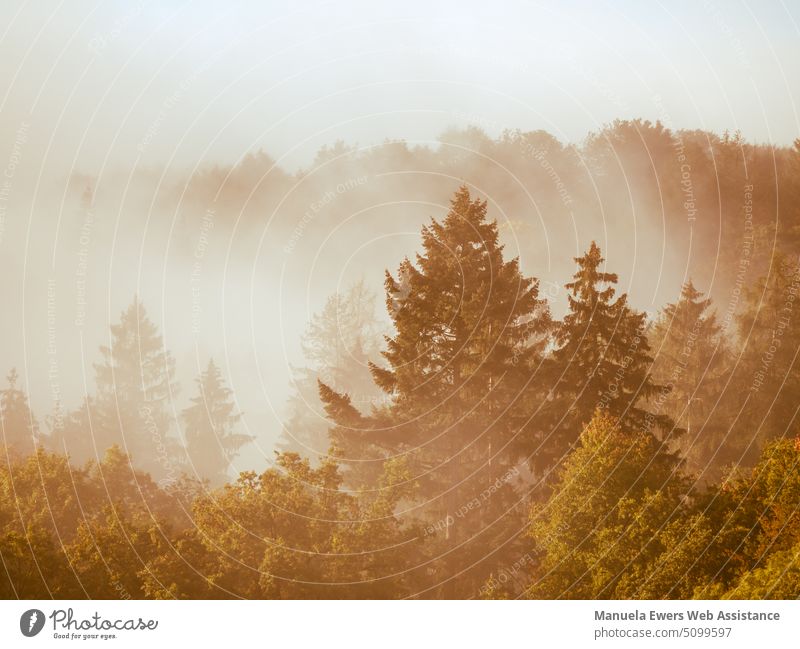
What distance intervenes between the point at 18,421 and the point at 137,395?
56.5ft

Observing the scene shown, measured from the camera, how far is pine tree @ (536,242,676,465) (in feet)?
193

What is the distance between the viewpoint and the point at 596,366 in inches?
2319

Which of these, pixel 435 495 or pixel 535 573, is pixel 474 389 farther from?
pixel 535 573

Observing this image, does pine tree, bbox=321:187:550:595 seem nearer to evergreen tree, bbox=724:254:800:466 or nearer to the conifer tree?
the conifer tree

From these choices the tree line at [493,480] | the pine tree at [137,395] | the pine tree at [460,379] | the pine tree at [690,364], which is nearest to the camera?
the tree line at [493,480]

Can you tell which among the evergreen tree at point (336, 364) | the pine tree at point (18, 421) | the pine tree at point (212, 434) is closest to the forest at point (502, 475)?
the pine tree at point (18, 421)

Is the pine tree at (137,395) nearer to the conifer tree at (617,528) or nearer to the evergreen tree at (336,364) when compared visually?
the evergreen tree at (336,364)

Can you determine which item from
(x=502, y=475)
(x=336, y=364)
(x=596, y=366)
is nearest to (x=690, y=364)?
(x=596, y=366)

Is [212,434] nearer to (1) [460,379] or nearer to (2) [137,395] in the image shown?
(2) [137,395]

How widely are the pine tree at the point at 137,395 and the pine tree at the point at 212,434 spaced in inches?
140

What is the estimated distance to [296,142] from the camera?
157m

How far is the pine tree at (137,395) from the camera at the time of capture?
13025 cm

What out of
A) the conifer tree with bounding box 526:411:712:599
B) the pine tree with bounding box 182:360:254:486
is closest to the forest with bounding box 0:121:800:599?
the conifer tree with bounding box 526:411:712:599

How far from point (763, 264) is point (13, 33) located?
111 meters
